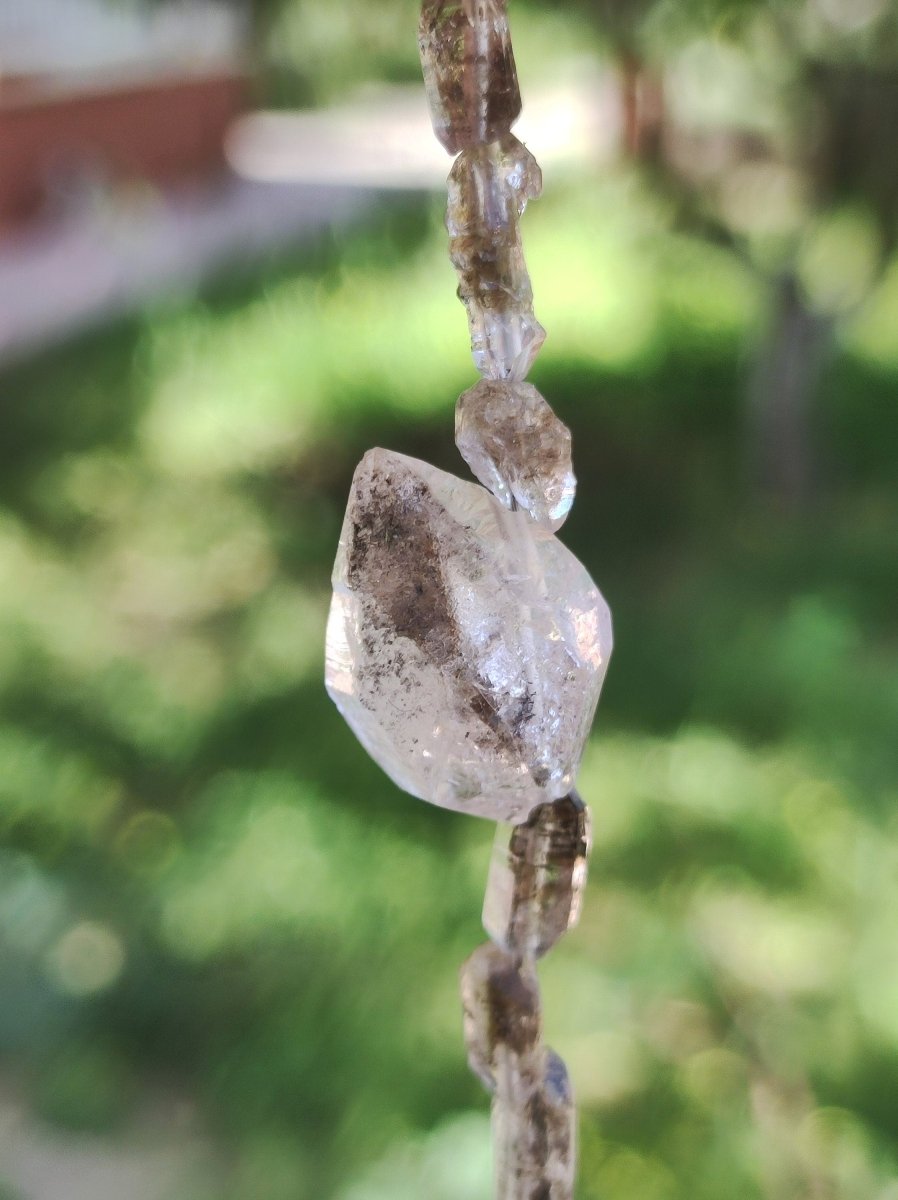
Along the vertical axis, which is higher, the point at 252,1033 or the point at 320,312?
the point at 320,312

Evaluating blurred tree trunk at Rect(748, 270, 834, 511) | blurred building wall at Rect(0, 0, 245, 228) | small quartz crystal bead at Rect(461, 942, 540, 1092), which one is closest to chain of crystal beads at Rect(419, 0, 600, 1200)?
small quartz crystal bead at Rect(461, 942, 540, 1092)

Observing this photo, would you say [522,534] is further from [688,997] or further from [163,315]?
[163,315]

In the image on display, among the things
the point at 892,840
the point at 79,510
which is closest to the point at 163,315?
the point at 79,510

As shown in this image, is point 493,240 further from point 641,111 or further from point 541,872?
point 641,111

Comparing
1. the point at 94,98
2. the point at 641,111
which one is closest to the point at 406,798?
the point at 641,111

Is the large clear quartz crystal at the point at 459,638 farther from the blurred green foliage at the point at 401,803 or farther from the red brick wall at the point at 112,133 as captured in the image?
the red brick wall at the point at 112,133

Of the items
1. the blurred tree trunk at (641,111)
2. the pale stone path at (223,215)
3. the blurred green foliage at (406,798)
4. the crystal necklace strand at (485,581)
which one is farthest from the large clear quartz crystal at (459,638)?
the pale stone path at (223,215)
